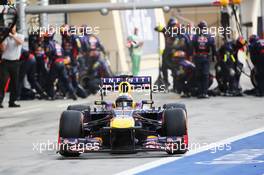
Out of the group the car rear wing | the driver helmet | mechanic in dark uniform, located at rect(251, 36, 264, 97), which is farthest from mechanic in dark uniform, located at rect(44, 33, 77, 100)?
the driver helmet

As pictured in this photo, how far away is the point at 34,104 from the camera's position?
2239 centimetres

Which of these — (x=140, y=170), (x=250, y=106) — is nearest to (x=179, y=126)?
(x=140, y=170)

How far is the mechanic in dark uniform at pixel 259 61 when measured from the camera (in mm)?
23156

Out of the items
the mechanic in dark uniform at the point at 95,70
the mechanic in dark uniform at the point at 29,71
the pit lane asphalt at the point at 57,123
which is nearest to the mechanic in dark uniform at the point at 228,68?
the pit lane asphalt at the point at 57,123

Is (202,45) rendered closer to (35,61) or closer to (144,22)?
(35,61)

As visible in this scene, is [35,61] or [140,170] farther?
[35,61]

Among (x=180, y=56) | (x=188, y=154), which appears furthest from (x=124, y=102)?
(x=180, y=56)

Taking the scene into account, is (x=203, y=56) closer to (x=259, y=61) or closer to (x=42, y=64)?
(x=259, y=61)

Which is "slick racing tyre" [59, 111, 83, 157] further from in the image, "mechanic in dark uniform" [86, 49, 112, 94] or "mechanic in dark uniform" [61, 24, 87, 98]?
"mechanic in dark uniform" [86, 49, 112, 94]

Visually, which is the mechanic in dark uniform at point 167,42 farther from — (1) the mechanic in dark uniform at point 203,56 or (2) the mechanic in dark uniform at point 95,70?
(1) the mechanic in dark uniform at point 203,56

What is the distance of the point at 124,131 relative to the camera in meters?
12.7

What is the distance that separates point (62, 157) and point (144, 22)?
2242 centimetres

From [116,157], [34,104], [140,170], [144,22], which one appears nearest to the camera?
[140,170]

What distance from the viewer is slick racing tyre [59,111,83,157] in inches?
502
